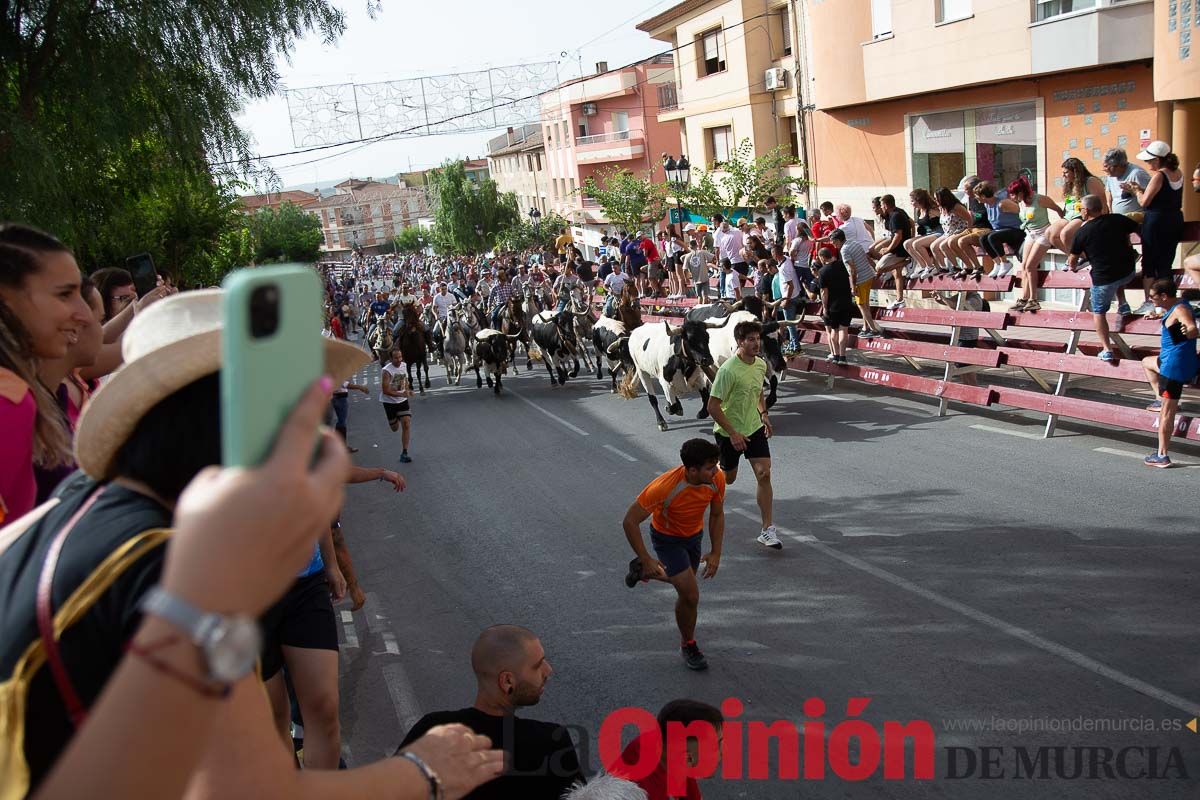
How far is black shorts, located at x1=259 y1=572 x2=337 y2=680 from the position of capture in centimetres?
420

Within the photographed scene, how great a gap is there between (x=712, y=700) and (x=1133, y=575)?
3.49m

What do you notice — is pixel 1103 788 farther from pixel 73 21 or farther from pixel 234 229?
pixel 234 229

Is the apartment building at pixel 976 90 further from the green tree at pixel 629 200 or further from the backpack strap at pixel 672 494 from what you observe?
the backpack strap at pixel 672 494

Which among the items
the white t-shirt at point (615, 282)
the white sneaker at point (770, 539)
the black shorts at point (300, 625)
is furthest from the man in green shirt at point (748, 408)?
the white t-shirt at point (615, 282)

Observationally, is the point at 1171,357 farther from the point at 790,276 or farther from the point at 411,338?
the point at 411,338

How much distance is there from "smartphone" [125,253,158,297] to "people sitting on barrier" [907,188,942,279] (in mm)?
11566

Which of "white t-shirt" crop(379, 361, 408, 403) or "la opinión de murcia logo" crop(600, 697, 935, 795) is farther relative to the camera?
"white t-shirt" crop(379, 361, 408, 403)

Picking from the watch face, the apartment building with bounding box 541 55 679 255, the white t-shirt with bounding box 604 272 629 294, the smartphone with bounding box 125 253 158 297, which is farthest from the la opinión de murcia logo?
the apartment building with bounding box 541 55 679 255

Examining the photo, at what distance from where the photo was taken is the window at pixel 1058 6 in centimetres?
1766

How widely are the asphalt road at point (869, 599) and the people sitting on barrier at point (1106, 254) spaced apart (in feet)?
5.16

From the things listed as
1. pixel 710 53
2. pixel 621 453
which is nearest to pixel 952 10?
pixel 621 453

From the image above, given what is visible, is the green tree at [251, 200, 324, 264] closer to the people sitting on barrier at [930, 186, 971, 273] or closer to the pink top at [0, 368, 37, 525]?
the people sitting on barrier at [930, 186, 971, 273]

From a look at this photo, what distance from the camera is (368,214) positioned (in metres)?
143

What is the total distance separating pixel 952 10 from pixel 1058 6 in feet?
10.0
